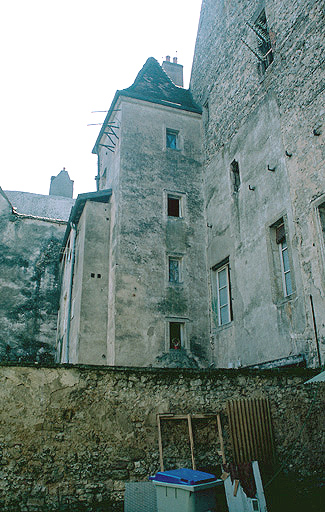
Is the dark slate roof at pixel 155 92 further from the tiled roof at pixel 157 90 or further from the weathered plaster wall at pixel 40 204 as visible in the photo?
the weathered plaster wall at pixel 40 204

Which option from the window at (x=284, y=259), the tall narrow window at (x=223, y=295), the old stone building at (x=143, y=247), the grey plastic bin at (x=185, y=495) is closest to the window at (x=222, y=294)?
the tall narrow window at (x=223, y=295)

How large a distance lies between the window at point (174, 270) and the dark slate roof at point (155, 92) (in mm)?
6268

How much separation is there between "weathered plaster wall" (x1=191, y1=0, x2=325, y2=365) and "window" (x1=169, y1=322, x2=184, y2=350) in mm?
1132

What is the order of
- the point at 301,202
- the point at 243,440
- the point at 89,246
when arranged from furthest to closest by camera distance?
the point at 89,246, the point at 301,202, the point at 243,440

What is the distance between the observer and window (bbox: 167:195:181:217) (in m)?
15.8

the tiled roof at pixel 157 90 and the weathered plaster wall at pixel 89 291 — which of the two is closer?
the weathered plaster wall at pixel 89 291

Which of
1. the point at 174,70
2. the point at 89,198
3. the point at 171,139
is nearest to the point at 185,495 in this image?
the point at 89,198

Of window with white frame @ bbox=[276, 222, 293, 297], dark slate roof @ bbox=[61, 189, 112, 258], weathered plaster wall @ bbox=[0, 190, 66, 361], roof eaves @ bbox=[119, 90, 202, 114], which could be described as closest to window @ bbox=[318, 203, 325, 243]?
window with white frame @ bbox=[276, 222, 293, 297]

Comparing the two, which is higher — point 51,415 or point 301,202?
point 301,202

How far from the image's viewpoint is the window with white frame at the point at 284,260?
10992mm

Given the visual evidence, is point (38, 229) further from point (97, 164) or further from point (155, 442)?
point (155, 442)

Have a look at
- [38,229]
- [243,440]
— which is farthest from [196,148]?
[243,440]

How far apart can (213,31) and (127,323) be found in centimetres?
1168

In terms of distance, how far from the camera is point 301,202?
10.6m
